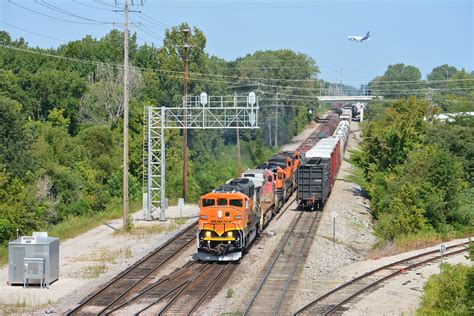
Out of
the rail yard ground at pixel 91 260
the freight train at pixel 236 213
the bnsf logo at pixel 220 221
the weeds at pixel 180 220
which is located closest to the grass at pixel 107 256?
the rail yard ground at pixel 91 260

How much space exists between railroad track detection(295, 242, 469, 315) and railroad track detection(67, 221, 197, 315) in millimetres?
6684

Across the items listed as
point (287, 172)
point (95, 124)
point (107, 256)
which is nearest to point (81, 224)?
point (107, 256)

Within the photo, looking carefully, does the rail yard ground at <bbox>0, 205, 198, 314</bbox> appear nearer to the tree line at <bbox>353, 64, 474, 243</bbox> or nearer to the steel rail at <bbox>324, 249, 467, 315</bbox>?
→ the steel rail at <bbox>324, 249, 467, 315</bbox>

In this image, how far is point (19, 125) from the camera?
52.0 m

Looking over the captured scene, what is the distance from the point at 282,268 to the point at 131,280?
657 cm

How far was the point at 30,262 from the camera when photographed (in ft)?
87.8

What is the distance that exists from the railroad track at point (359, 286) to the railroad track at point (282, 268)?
4.32 ft

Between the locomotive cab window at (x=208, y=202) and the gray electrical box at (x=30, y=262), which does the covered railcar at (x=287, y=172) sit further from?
the gray electrical box at (x=30, y=262)

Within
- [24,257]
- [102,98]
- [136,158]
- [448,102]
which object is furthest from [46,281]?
[448,102]

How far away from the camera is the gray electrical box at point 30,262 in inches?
1053

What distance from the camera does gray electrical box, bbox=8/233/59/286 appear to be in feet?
87.7

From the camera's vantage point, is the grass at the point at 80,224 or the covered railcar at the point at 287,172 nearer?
the grass at the point at 80,224

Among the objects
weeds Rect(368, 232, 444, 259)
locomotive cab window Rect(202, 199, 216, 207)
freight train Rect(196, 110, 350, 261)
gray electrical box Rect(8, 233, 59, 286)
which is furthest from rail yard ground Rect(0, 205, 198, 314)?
weeds Rect(368, 232, 444, 259)

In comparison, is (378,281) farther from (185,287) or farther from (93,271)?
(93,271)
